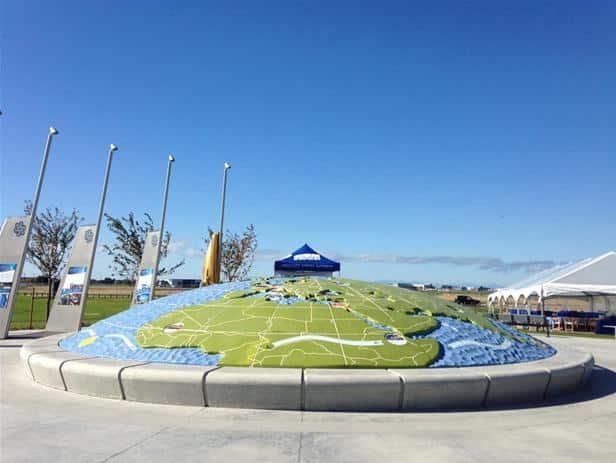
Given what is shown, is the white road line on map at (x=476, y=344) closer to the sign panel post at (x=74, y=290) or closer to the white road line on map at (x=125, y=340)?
the white road line on map at (x=125, y=340)

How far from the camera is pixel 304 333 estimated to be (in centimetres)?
827

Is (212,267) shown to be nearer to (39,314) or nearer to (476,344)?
(476,344)

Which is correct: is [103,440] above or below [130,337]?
below

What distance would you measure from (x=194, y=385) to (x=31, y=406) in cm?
254

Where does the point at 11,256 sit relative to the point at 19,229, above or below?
below

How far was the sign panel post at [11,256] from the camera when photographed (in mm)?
15336

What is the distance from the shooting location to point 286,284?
11.4 meters

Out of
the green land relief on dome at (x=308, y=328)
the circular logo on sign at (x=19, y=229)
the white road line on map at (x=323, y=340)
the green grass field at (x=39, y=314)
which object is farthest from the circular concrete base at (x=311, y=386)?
the green grass field at (x=39, y=314)

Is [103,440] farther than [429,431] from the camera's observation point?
No

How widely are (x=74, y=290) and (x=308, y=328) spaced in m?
12.4

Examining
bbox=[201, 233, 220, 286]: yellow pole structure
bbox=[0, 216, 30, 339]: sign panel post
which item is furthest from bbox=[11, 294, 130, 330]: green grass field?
bbox=[201, 233, 220, 286]: yellow pole structure

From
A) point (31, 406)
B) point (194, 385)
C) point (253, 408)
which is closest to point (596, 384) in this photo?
point (253, 408)

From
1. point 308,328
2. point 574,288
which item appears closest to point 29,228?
point 308,328

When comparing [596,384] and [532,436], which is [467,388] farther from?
[596,384]
